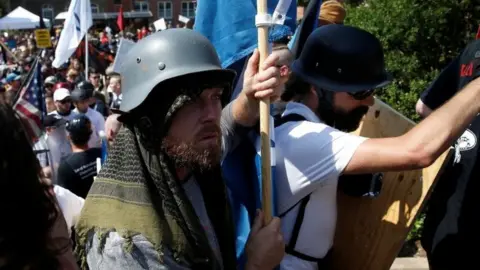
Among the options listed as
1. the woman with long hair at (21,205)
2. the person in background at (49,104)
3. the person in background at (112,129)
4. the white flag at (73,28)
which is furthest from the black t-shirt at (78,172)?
the white flag at (73,28)

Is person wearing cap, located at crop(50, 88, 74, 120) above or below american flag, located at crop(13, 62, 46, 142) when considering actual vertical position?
below

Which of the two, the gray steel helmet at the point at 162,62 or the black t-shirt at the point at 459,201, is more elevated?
the gray steel helmet at the point at 162,62

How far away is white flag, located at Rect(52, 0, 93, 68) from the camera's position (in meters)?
10.3

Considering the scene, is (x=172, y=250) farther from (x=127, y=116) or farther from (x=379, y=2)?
(x=379, y=2)

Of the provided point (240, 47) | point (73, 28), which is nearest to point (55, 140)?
point (240, 47)

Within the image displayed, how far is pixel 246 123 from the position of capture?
2279 millimetres

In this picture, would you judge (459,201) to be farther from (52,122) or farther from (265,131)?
(52,122)

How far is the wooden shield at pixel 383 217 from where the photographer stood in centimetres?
236

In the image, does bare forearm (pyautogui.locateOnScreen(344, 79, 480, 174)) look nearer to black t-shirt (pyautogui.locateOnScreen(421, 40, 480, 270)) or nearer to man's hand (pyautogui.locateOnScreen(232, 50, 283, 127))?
man's hand (pyautogui.locateOnScreen(232, 50, 283, 127))

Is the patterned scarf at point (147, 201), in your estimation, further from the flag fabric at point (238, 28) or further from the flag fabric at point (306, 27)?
the flag fabric at point (306, 27)

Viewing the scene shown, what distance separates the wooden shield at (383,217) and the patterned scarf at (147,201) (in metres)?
0.58

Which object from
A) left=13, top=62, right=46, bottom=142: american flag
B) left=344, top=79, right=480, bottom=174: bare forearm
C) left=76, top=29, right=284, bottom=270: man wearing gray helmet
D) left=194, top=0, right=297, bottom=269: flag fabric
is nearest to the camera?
left=76, top=29, right=284, bottom=270: man wearing gray helmet

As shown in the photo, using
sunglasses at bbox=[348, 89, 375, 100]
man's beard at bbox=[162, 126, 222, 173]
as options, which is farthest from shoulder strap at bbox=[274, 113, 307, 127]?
man's beard at bbox=[162, 126, 222, 173]

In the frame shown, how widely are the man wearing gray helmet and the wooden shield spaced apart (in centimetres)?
50
